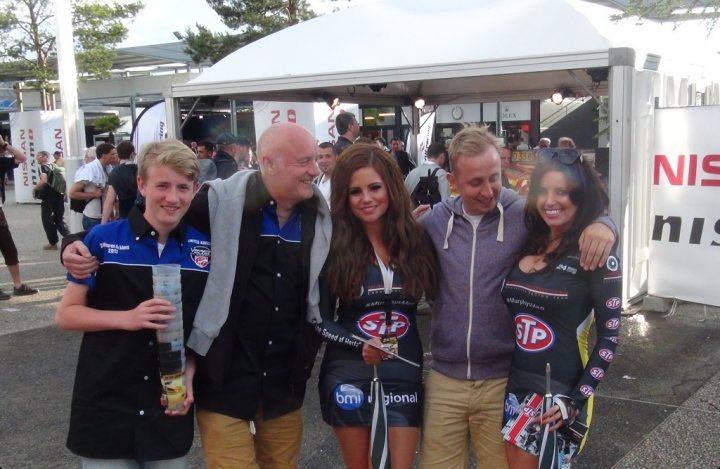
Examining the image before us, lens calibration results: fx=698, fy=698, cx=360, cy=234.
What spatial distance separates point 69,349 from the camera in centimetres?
652

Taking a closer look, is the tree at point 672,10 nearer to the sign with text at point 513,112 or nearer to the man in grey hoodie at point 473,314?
the man in grey hoodie at point 473,314

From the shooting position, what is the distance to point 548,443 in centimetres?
235

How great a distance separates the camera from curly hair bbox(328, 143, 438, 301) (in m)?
2.59

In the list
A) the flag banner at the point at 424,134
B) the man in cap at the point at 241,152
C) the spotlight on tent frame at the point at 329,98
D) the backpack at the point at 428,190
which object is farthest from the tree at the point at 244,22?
the backpack at the point at 428,190

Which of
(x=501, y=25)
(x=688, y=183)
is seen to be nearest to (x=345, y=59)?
(x=501, y=25)

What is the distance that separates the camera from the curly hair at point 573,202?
2424 mm

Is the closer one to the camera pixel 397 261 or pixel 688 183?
pixel 397 261

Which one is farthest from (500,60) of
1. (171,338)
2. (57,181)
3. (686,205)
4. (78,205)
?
(57,181)

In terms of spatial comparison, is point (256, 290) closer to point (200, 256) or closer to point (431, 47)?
point (200, 256)

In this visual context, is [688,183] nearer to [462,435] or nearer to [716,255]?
[716,255]

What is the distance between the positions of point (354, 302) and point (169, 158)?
848 millimetres

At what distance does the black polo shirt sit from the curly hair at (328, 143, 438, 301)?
644mm

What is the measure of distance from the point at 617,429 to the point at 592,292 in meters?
2.46

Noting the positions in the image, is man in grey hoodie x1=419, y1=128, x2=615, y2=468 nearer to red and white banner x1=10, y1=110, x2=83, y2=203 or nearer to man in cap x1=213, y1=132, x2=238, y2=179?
man in cap x1=213, y1=132, x2=238, y2=179
